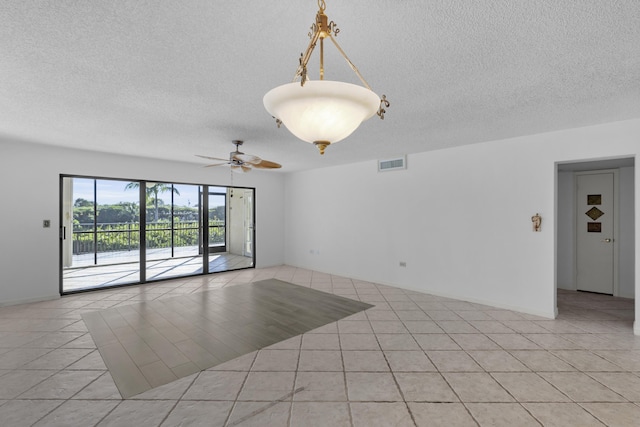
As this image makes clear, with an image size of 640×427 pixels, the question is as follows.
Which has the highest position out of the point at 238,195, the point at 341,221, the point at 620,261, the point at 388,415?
the point at 238,195

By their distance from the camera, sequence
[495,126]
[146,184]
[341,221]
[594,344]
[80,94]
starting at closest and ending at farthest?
1. [80,94]
2. [594,344]
3. [495,126]
4. [146,184]
5. [341,221]

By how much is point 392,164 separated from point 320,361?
378cm

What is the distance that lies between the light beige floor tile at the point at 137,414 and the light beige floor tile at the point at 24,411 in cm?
45

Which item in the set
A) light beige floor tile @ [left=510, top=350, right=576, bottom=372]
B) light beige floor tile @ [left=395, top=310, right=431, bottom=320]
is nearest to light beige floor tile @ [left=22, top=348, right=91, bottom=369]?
light beige floor tile @ [left=395, top=310, right=431, bottom=320]

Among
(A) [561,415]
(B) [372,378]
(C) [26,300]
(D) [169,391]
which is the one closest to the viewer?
(A) [561,415]

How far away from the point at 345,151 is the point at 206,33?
3392mm

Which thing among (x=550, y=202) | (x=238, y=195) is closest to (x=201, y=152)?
(x=238, y=195)

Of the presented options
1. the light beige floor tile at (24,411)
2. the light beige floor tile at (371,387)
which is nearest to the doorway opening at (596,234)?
the light beige floor tile at (371,387)

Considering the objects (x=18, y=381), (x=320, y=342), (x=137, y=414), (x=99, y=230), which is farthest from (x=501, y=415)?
(x=99, y=230)

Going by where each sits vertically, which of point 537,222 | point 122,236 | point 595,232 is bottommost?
point 122,236

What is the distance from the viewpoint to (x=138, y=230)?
6.25 m

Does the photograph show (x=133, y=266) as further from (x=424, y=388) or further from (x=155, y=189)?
(x=424, y=388)

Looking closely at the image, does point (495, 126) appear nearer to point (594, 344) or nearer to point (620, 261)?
point (594, 344)

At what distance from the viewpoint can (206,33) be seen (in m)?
1.65
